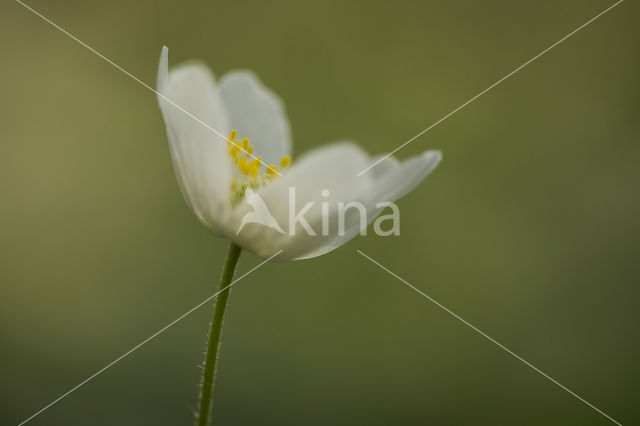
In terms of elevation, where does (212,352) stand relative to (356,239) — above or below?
below

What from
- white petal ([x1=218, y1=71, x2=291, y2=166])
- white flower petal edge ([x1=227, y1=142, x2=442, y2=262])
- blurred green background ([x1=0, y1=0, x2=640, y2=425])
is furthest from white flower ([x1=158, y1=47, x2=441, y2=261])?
blurred green background ([x1=0, y1=0, x2=640, y2=425])

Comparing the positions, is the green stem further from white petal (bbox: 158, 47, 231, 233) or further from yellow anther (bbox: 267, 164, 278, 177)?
yellow anther (bbox: 267, 164, 278, 177)

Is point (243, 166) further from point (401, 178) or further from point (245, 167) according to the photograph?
point (401, 178)

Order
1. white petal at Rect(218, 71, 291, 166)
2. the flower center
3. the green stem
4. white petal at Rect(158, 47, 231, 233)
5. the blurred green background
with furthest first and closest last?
1. the blurred green background
2. white petal at Rect(218, 71, 291, 166)
3. the flower center
4. white petal at Rect(158, 47, 231, 233)
5. the green stem

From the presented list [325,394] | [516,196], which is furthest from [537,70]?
[325,394]

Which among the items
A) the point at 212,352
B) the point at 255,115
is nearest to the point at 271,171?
the point at 255,115

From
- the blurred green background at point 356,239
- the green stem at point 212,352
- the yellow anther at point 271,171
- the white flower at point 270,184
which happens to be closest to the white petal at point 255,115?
the yellow anther at point 271,171
